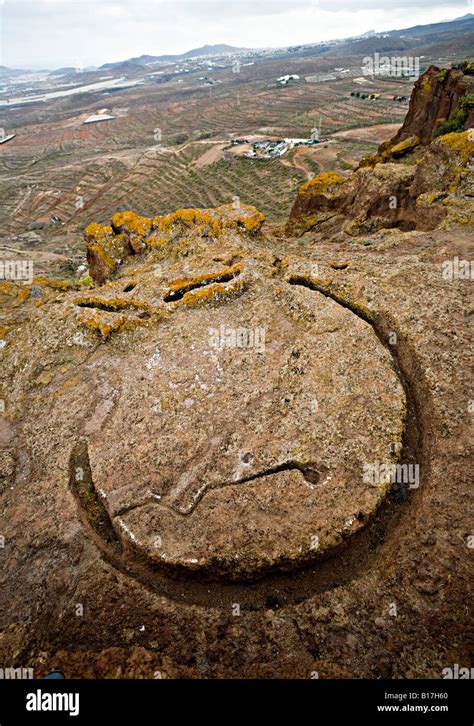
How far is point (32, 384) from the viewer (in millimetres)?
12914

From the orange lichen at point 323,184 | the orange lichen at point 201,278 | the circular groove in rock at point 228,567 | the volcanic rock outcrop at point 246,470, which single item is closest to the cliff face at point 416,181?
the orange lichen at point 323,184

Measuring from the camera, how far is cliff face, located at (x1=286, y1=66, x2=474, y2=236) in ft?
58.9

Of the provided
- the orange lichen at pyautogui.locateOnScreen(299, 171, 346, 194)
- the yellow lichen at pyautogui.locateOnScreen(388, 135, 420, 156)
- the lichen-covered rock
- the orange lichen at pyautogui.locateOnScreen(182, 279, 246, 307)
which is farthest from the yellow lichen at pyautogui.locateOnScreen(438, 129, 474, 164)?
the orange lichen at pyautogui.locateOnScreen(182, 279, 246, 307)

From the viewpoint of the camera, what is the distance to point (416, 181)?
19.3 meters

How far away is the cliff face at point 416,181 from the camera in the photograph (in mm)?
17938

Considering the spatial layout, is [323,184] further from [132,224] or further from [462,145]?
[132,224]

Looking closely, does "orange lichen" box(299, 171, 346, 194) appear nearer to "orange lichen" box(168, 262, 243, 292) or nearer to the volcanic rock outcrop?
the volcanic rock outcrop

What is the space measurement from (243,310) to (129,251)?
880 centimetres

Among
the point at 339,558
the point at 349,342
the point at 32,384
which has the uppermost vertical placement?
the point at 349,342

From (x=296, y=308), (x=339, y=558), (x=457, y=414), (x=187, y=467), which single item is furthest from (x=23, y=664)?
(x=296, y=308)

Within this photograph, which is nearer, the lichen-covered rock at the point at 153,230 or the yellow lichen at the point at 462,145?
the yellow lichen at the point at 462,145

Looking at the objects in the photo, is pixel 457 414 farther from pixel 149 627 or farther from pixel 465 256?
pixel 149 627

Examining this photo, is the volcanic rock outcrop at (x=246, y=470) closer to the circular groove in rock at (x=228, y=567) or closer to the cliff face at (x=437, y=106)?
the circular groove in rock at (x=228, y=567)

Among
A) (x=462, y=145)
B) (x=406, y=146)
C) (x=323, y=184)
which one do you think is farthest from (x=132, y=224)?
(x=406, y=146)
